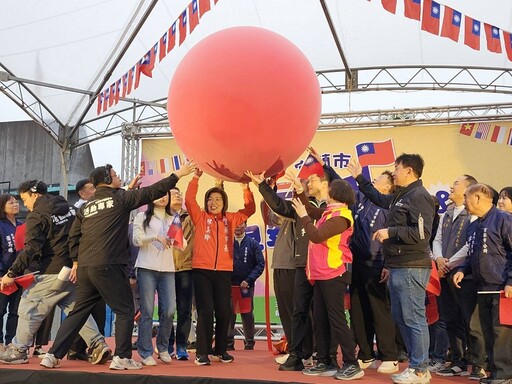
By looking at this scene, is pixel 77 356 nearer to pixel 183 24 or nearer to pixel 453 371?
pixel 453 371

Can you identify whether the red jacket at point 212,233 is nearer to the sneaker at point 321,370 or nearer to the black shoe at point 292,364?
the black shoe at point 292,364

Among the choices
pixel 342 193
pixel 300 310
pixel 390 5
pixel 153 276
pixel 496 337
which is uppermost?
pixel 390 5

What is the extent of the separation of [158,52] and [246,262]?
2738mm

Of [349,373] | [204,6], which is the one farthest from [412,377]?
[204,6]

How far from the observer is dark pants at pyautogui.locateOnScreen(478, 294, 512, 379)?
348cm

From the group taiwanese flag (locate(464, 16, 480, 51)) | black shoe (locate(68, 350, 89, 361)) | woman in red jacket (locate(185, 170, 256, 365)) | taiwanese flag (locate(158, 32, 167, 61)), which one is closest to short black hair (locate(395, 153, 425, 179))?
woman in red jacket (locate(185, 170, 256, 365))

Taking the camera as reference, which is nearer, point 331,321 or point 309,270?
point 331,321

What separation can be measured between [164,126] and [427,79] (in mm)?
3645

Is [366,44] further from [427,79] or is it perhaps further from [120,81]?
[120,81]

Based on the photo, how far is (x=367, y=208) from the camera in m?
4.54

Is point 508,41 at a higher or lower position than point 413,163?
higher

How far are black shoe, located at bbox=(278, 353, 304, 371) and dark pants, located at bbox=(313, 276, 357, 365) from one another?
19cm

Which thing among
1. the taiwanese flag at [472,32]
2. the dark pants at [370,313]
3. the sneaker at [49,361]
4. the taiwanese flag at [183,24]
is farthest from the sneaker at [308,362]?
the taiwanese flag at [183,24]

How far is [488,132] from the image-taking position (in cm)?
670
